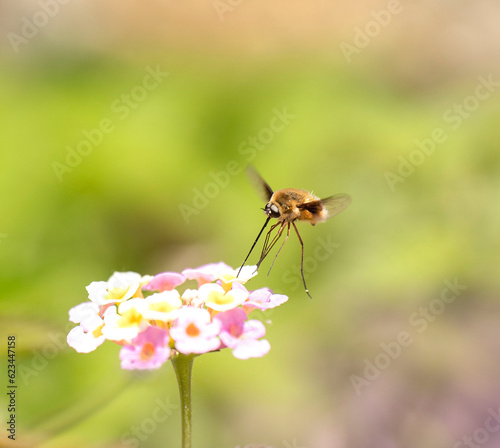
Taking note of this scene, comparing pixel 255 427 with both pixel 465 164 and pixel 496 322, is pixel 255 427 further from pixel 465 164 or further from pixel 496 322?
pixel 465 164

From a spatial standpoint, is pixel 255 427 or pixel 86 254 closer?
pixel 255 427

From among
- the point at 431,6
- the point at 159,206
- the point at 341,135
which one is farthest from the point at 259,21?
the point at 159,206

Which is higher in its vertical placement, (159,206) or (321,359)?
(159,206)

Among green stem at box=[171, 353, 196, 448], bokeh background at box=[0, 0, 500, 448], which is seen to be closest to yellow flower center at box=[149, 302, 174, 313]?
green stem at box=[171, 353, 196, 448]

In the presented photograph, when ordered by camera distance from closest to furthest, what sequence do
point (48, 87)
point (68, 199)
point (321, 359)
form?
point (321, 359) < point (68, 199) < point (48, 87)

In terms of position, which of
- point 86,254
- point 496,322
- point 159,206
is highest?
point 159,206

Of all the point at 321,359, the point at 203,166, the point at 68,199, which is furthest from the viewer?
the point at 203,166

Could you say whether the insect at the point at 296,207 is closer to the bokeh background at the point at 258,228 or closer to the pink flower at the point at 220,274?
the pink flower at the point at 220,274

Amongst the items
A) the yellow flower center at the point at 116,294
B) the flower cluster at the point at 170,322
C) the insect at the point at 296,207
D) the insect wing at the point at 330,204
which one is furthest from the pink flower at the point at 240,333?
the insect wing at the point at 330,204
